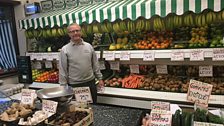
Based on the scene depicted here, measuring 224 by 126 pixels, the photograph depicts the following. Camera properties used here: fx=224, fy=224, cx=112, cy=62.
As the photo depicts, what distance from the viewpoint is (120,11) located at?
3.67 m

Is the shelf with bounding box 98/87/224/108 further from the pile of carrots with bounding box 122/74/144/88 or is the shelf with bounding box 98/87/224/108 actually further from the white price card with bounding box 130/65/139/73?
the white price card with bounding box 130/65/139/73

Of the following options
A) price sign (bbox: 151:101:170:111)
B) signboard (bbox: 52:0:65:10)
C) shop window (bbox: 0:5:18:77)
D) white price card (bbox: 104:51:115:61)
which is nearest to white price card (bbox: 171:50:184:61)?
white price card (bbox: 104:51:115:61)

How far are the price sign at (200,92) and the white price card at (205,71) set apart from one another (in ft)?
5.75

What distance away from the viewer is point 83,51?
10.8 ft

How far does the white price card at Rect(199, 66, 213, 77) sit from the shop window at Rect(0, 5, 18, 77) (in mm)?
4084

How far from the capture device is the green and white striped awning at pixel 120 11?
3.10 m

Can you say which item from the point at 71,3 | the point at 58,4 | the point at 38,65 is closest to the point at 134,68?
the point at 71,3

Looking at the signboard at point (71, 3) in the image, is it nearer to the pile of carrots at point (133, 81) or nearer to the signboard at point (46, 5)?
the signboard at point (46, 5)

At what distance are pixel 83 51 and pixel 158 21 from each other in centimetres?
136


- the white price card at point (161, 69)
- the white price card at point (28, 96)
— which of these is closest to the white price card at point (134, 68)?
the white price card at point (161, 69)

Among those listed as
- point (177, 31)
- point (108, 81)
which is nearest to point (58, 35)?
point (108, 81)

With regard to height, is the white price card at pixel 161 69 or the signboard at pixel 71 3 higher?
the signboard at pixel 71 3

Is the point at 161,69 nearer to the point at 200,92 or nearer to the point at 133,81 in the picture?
the point at 133,81

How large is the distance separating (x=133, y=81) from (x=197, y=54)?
3.82ft
